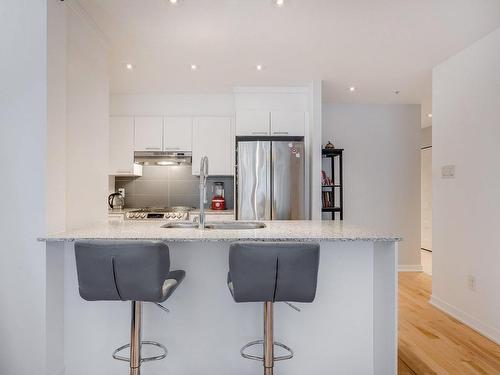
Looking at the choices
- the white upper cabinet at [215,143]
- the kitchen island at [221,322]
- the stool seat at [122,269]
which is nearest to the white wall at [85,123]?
the kitchen island at [221,322]

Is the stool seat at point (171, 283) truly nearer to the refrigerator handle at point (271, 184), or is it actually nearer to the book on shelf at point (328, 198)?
the refrigerator handle at point (271, 184)

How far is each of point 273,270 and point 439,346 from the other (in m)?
1.96

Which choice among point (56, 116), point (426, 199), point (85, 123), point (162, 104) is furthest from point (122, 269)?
point (426, 199)

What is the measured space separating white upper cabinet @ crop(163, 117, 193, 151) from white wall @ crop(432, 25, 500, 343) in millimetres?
2921

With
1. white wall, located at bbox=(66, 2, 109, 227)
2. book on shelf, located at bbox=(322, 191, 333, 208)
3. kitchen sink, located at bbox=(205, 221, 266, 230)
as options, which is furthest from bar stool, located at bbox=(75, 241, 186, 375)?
book on shelf, located at bbox=(322, 191, 333, 208)

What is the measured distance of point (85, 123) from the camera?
8.03 feet

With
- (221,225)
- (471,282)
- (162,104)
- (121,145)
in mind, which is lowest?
(471,282)

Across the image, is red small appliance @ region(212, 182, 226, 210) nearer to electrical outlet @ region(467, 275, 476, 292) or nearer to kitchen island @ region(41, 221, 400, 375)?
kitchen island @ region(41, 221, 400, 375)

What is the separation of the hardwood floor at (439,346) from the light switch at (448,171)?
1.38 metres

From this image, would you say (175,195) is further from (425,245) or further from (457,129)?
(425,245)

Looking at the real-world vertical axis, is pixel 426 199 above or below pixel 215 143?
below

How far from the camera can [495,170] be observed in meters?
2.75

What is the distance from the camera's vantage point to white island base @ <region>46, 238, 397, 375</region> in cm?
204

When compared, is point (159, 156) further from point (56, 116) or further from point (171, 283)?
point (171, 283)
